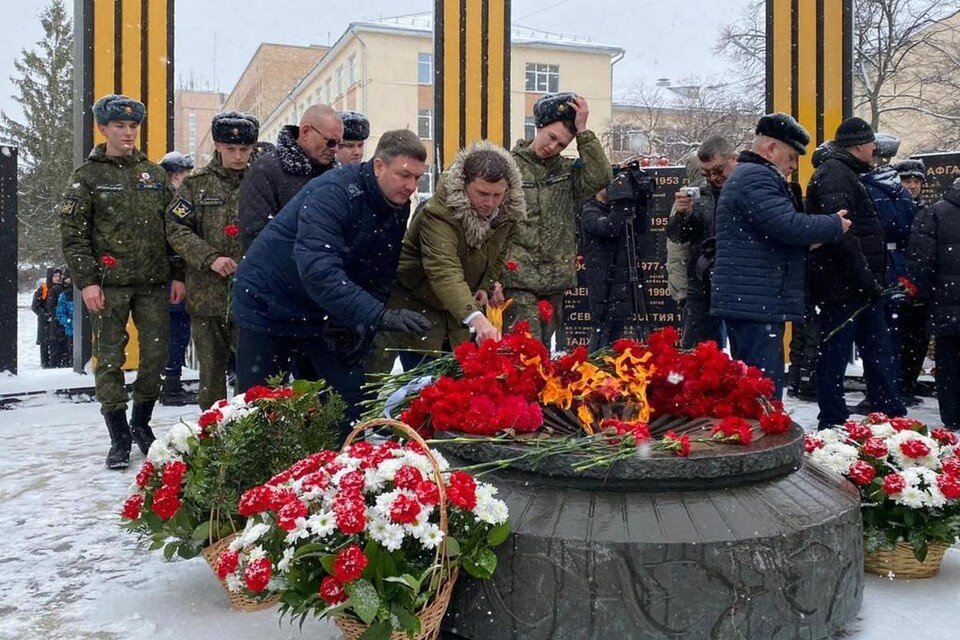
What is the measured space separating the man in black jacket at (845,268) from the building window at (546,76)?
2478 centimetres

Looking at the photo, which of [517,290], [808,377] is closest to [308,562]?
[517,290]

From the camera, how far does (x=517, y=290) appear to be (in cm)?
527

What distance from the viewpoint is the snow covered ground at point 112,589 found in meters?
3.20

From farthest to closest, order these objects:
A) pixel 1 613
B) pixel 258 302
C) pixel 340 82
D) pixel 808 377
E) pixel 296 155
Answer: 1. pixel 340 82
2. pixel 808 377
3. pixel 296 155
4. pixel 258 302
5. pixel 1 613

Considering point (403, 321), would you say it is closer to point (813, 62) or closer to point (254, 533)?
point (254, 533)

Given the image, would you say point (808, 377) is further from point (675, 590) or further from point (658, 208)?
point (675, 590)

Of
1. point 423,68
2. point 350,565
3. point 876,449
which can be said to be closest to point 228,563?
point 350,565

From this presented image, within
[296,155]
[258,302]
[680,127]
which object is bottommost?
[258,302]

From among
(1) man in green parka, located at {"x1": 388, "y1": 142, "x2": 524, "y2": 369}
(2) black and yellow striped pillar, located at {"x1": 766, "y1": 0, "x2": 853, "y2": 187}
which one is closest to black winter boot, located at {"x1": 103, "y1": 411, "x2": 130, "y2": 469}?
(1) man in green parka, located at {"x1": 388, "y1": 142, "x2": 524, "y2": 369}

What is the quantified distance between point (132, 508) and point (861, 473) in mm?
2638

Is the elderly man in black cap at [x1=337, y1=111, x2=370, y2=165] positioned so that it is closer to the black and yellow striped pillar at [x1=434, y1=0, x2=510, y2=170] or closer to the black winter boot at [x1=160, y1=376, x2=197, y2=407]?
the black winter boot at [x1=160, y1=376, x2=197, y2=407]

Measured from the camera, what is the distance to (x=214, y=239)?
582 cm

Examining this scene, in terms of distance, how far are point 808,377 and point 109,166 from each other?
5768 mm

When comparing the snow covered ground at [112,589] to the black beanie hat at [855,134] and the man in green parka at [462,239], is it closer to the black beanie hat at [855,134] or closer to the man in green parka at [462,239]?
the man in green parka at [462,239]
